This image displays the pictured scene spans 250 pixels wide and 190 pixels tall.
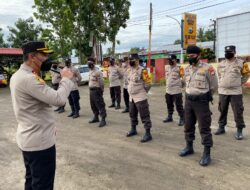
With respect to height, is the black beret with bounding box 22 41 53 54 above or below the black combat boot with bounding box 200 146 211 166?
above

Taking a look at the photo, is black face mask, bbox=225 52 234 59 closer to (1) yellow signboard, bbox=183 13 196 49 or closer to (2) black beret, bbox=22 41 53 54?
(2) black beret, bbox=22 41 53 54

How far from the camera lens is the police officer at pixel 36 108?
254 centimetres

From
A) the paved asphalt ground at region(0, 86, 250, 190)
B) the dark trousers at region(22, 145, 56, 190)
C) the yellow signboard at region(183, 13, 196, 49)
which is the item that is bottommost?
the paved asphalt ground at region(0, 86, 250, 190)

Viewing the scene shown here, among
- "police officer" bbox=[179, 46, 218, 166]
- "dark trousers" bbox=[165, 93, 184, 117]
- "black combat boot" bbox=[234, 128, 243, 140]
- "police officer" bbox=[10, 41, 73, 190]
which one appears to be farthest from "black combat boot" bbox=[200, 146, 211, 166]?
"dark trousers" bbox=[165, 93, 184, 117]

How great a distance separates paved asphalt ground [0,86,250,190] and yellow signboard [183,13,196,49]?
11630 mm

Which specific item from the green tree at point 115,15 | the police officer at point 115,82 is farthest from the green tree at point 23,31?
the police officer at point 115,82

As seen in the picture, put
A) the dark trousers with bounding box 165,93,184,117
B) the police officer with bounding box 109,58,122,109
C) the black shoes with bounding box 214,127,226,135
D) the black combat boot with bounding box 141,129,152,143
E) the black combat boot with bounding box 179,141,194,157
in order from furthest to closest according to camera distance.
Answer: the police officer with bounding box 109,58,122,109 < the dark trousers with bounding box 165,93,184,117 < the black shoes with bounding box 214,127,226,135 < the black combat boot with bounding box 141,129,152,143 < the black combat boot with bounding box 179,141,194,157

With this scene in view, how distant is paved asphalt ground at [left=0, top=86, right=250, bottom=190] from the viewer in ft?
12.8

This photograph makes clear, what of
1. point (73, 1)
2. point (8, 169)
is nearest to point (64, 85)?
point (8, 169)

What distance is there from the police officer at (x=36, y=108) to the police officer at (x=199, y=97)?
97.3 inches

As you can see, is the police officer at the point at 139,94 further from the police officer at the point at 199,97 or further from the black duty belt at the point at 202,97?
the black duty belt at the point at 202,97

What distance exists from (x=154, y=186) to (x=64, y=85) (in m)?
1.94

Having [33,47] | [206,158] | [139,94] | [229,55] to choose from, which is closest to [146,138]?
[139,94]

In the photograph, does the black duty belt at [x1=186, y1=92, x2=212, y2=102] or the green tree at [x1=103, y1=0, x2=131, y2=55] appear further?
the green tree at [x1=103, y1=0, x2=131, y2=55]
